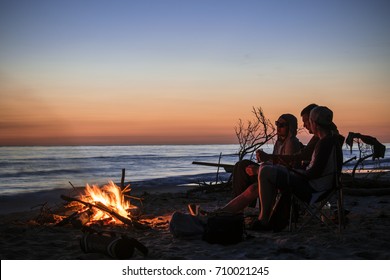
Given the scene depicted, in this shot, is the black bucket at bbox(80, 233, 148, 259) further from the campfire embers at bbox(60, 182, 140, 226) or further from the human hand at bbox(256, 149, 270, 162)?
the human hand at bbox(256, 149, 270, 162)

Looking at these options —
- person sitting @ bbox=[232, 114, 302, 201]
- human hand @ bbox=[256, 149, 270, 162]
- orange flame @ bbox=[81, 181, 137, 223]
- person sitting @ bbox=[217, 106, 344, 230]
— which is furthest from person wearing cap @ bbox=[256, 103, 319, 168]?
orange flame @ bbox=[81, 181, 137, 223]

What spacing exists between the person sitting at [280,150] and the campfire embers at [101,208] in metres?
1.51

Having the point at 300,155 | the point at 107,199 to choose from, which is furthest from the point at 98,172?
the point at 300,155

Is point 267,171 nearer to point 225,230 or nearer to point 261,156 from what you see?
point 261,156

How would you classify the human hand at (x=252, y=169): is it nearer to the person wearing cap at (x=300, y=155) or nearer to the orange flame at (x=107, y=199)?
the person wearing cap at (x=300, y=155)

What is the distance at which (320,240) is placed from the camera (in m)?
4.43

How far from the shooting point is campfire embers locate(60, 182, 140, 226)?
223 inches

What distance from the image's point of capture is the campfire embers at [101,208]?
568cm

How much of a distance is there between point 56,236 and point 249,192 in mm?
2482

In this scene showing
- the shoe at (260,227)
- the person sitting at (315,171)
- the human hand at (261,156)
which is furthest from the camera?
the human hand at (261,156)

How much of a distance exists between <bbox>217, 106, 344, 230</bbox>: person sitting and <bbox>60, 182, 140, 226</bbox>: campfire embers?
6.38 ft

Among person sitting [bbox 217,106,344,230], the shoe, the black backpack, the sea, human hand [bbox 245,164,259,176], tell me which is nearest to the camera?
the black backpack

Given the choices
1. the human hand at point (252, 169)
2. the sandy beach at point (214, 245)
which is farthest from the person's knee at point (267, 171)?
the sandy beach at point (214, 245)
